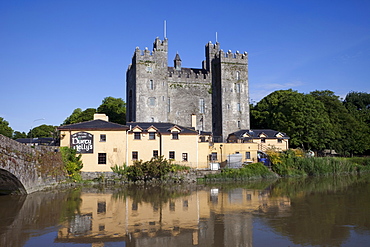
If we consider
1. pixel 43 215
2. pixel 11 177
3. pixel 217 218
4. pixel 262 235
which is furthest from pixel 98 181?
pixel 262 235

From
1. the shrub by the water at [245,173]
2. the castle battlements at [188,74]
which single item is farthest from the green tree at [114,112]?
the shrub by the water at [245,173]

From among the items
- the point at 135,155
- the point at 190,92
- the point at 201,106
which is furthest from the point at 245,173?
the point at 190,92

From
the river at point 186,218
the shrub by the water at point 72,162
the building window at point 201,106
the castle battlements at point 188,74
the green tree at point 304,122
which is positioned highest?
the castle battlements at point 188,74

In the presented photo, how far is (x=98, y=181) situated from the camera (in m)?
32.1

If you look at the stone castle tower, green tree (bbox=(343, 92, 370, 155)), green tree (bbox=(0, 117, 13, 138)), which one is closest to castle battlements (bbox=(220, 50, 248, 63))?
the stone castle tower

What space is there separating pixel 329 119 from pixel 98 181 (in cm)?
3757

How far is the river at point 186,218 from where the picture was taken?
13.3 meters

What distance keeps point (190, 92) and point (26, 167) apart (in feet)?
119

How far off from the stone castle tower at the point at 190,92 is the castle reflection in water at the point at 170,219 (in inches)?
1116

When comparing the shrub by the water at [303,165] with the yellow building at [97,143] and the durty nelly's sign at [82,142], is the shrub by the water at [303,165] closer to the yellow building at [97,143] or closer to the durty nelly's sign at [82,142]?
the yellow building at [97,143]

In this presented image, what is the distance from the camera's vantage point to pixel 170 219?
16844 millimetres

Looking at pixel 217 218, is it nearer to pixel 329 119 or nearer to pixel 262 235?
pixel 262 235

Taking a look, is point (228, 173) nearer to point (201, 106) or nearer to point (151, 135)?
point (151, 135)

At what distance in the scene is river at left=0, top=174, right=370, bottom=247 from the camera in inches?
523
